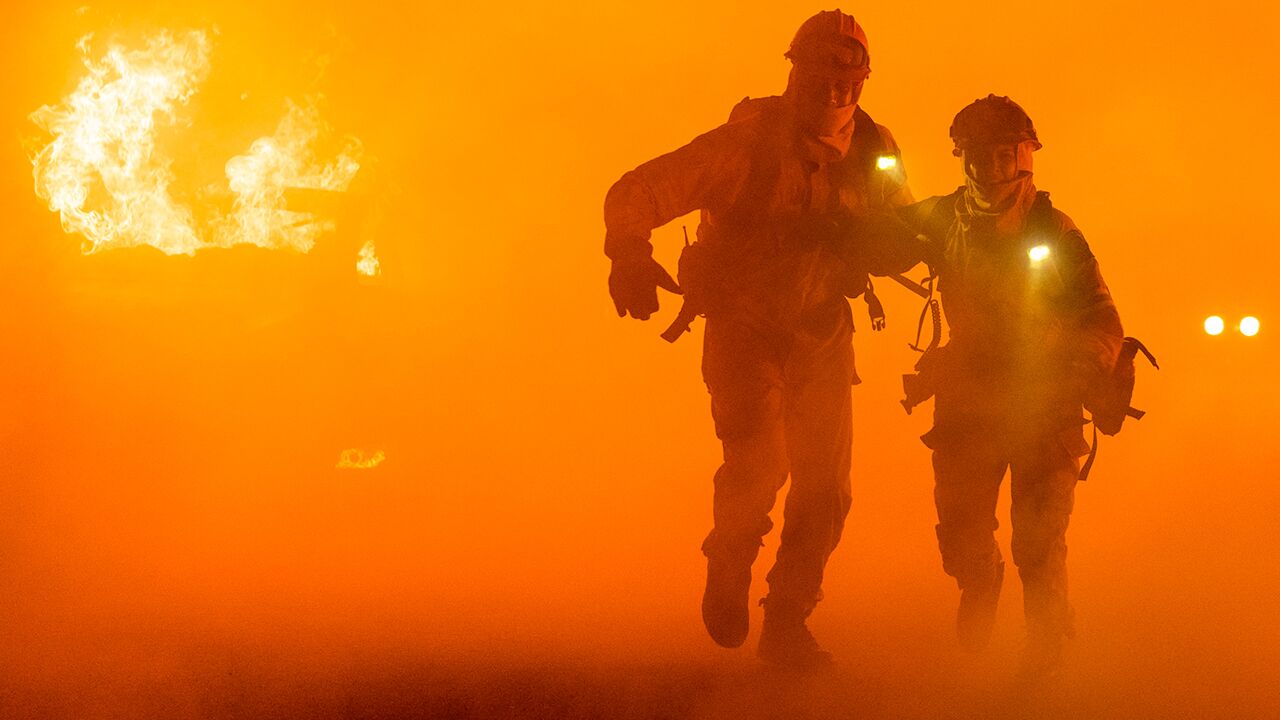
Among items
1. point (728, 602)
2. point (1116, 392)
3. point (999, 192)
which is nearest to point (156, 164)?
point (728, 602)

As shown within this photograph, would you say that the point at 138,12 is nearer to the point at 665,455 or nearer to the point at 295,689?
the point at 665,455

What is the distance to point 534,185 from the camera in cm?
1213

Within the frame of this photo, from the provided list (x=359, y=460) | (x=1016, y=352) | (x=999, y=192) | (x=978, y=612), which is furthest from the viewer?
(x=359, y=460)

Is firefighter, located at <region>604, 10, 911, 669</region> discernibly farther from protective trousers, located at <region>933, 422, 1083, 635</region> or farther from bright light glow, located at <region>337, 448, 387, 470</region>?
bright light glow, located at <region>337, 448, 387, 470</region>

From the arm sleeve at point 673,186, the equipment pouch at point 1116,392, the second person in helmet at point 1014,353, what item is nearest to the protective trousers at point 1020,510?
the second person in helmet at point 1014,353

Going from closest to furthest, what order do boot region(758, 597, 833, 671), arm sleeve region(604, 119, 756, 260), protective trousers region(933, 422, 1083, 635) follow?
arm sleeve region(604, 119, 756, 260) → protective trousers region(933, 422, 1083, 635) → boot region(758, 597, 833, 671)

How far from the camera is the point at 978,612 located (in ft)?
17.2

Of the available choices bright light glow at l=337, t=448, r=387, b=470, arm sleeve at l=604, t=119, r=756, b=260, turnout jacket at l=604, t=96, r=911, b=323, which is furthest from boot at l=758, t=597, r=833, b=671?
bright light glow at l=337, t=448, r=387, b=470

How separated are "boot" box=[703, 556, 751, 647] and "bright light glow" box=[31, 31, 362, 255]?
7126mm

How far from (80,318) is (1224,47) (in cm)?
910

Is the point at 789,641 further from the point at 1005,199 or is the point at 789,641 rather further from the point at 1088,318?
the point at 1005,199

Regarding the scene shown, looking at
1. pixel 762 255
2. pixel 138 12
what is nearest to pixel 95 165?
pixel 138 12

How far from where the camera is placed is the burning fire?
34.6 ft

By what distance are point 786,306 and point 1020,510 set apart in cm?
117
